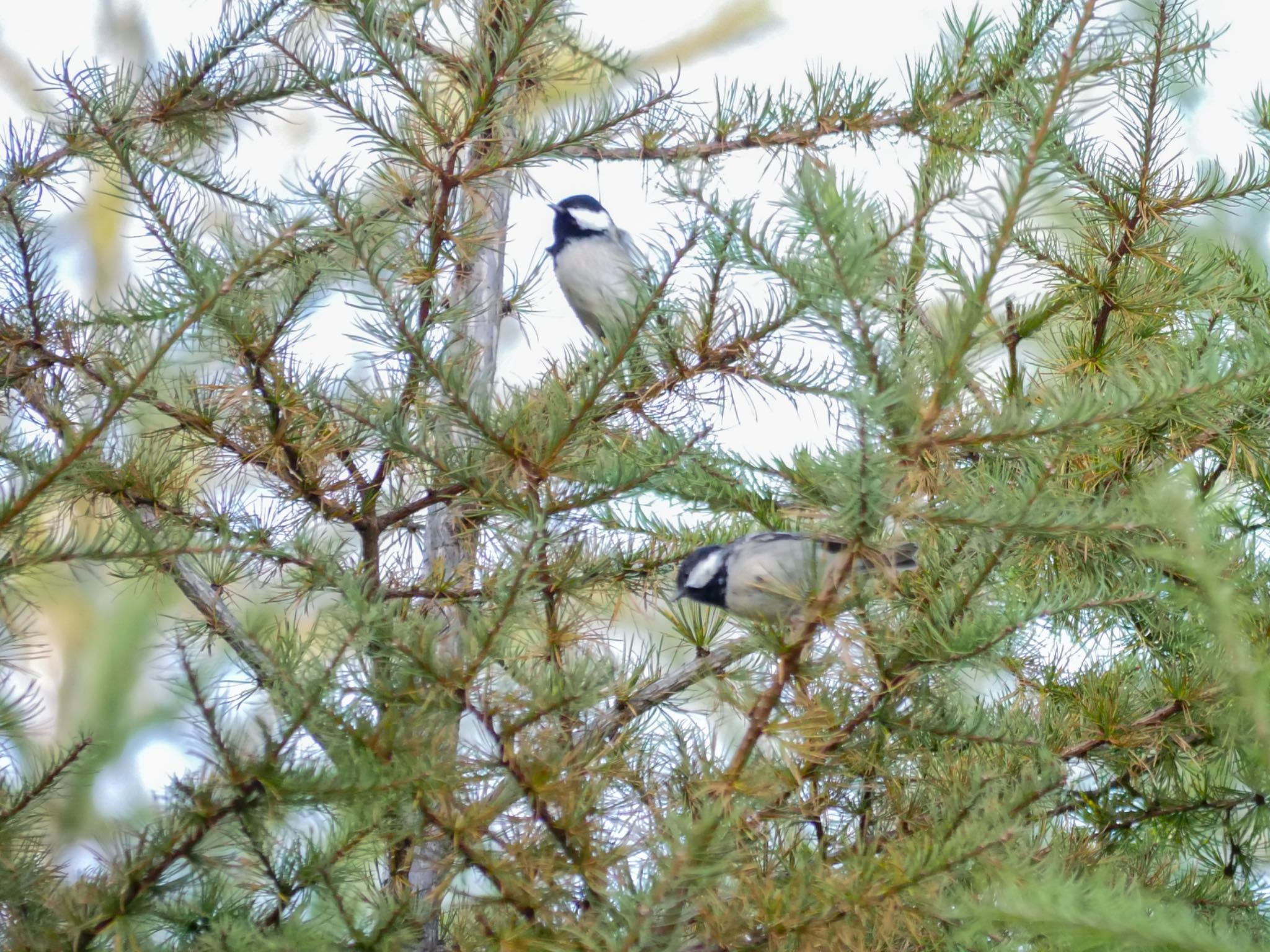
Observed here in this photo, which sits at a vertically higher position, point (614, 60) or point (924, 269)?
point (614, 60)

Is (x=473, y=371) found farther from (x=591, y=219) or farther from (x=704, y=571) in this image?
(x=591, y=219)

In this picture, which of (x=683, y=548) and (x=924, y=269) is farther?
(x=683, y=548)

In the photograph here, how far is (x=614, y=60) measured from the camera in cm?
131

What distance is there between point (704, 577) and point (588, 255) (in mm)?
694

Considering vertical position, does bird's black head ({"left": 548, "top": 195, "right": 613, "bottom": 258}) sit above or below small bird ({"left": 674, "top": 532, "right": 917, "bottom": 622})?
above

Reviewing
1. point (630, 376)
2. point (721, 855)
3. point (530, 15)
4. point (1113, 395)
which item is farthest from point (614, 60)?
point (721, 855)

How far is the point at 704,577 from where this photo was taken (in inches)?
49.1

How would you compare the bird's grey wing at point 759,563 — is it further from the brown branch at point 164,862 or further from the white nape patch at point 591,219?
the white nape patch at point 591,219

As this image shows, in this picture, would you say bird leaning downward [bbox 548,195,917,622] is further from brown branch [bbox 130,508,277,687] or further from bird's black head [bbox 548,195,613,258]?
brown branch [bbox 130,508,277,687]

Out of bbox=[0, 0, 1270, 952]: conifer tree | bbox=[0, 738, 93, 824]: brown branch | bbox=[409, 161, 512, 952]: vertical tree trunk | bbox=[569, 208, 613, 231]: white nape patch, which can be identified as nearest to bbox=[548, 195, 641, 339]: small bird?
bbox=[569, 208, 613, 231]: white nape patch

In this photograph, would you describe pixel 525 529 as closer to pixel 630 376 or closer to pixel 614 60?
pixel 630 376

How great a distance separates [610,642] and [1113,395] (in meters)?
0.59

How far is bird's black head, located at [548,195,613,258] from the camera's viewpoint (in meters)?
1.90

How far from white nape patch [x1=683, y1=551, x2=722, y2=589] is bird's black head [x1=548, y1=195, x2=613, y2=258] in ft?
Result: 2.61
